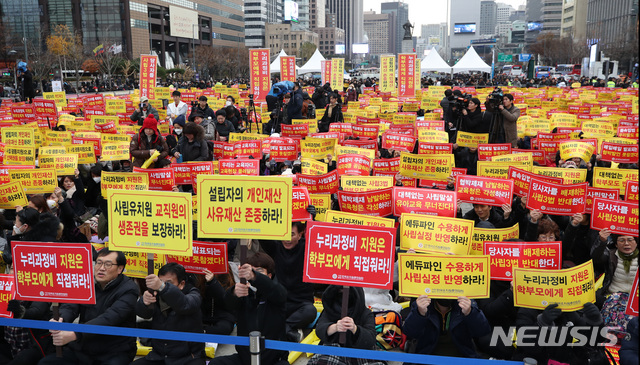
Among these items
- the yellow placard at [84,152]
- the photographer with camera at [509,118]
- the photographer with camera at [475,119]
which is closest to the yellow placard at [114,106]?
the yellow placard at [84,152]

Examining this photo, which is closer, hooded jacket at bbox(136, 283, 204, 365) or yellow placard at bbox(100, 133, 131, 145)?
hooded jacket at bbox(136, 283, 204, 365)

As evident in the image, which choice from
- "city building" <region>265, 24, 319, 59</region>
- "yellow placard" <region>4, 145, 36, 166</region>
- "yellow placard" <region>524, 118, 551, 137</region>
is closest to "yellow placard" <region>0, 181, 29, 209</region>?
"yellow placard" <region>4, 145, 36, 166</region>

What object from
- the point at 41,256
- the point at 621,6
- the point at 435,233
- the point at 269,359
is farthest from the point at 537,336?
the point at 621,6

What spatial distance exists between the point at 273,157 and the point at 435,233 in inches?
220

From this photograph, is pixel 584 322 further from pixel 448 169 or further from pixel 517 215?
pixel 448 169

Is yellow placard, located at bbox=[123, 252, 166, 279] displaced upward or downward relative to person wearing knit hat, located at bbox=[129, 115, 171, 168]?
downward

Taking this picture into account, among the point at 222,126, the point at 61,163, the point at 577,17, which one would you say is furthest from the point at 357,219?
the point at 577,17

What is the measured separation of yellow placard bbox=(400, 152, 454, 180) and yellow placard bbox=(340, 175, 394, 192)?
102 centimetres

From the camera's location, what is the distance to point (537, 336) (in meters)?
4.30

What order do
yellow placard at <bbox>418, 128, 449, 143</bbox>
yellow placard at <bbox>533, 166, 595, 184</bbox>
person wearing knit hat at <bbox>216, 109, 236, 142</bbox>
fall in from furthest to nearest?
person wearing knit hat at <bbox>216, 109, 236, 142</bbox>, yellow placard at <bbox>418, 128, 449, 143</bbox>, yellow placard at <bbox>533, 166, 595, 184</bbox>

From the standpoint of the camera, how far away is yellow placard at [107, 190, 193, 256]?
4.38 metres

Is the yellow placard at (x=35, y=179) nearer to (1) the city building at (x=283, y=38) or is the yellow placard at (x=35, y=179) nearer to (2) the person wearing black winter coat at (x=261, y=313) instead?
(2) the person wearing black winter coat at (x=261, y=313)

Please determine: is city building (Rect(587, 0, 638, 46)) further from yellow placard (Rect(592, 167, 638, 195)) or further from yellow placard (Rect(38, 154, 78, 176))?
yellow placard (Rect(38, 154, 78, 176))

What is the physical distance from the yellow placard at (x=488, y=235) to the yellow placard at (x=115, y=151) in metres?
6.89
